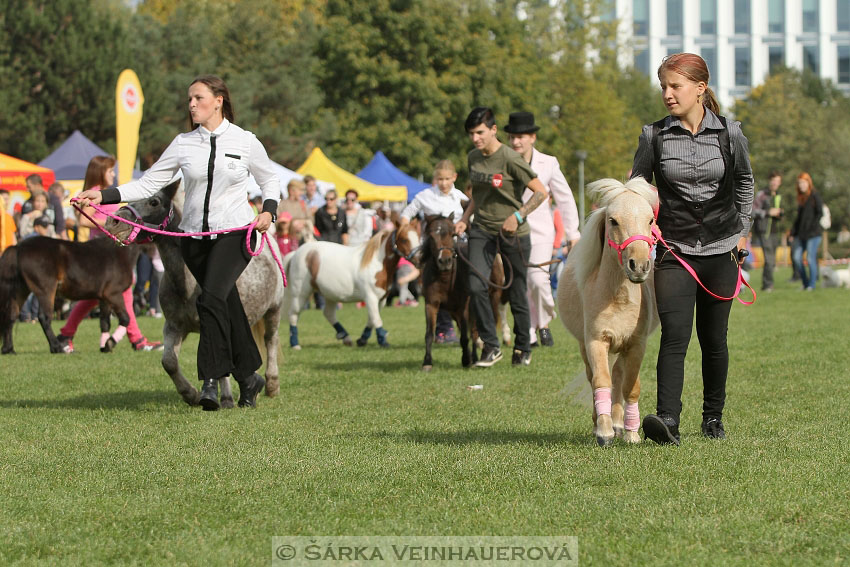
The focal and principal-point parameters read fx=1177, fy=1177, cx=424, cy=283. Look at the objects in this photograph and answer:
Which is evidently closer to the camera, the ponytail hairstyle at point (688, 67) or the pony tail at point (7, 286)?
the ponytail hairstyle at point (688, 67)

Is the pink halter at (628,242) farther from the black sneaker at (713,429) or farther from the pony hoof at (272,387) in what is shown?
the pony hoof at (272,387)

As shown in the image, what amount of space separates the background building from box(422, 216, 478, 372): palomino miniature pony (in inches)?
4065

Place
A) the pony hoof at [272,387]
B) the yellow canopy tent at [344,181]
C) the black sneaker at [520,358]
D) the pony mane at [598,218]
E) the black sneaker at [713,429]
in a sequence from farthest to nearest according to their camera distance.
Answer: the yellow canopy tent at [344,181] < the black sneaker at [520,358] < the pony hoof at [272,387] < the black sneaker at [713,429] < the pony mane at [598,218]

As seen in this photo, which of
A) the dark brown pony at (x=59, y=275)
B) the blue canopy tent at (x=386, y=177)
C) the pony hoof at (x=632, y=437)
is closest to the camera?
the pony hoof at (x=632, y=437)

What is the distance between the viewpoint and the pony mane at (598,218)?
21.4 ft

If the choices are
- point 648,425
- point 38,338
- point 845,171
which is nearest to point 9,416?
point 648,425

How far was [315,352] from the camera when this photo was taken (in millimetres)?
14727

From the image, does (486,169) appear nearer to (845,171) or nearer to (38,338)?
(38,338)

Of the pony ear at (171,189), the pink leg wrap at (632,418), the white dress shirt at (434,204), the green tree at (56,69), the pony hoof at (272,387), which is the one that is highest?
the green tree at (56,69)

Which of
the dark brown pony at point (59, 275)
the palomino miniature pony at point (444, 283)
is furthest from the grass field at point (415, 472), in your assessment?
the dark brown pony at point (59, 275)

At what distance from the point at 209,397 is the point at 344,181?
22802 mm

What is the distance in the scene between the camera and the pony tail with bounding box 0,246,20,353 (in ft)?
47.5

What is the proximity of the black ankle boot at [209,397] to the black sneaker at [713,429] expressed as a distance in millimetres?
3665

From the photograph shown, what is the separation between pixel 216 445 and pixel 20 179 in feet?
58.6
